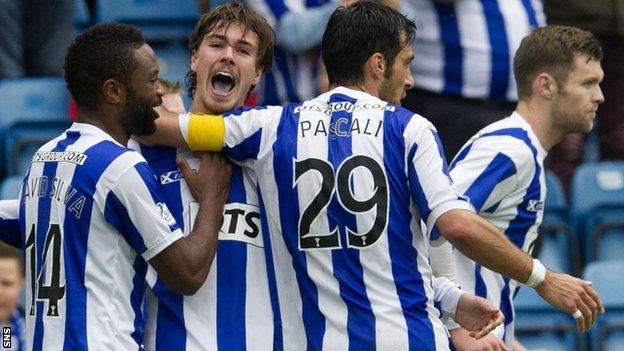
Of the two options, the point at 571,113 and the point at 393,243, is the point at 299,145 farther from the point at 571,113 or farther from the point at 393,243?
the point at 571,113

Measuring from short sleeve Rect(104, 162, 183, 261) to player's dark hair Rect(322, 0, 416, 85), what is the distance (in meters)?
0.79

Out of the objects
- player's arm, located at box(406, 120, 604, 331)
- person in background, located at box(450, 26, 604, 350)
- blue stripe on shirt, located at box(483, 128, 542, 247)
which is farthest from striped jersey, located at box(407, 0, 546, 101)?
player's arm, located at box(406, 120, 604, 331)

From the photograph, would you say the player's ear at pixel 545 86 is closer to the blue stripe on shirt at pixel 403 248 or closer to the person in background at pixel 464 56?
the person in background at pixel 464 56

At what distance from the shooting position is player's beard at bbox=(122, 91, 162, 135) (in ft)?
16.7

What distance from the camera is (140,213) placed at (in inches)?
195

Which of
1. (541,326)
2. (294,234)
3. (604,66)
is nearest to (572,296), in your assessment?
(294,234)

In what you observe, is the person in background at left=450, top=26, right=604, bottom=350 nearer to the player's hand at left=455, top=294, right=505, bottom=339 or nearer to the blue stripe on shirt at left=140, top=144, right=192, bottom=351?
the player's hand at left=455, top=294, right=505, bottom=339

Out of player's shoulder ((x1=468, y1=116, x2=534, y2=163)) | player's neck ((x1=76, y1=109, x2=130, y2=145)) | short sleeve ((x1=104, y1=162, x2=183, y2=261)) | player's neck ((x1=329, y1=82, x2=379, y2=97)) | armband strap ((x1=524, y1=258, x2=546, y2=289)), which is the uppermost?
player's neck ((x1=329, y1=82, x2=379, y2=97))

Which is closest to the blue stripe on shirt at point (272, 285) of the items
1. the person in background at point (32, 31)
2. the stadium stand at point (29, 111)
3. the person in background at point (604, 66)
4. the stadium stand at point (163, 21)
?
the stadium stand at point (29, 111)

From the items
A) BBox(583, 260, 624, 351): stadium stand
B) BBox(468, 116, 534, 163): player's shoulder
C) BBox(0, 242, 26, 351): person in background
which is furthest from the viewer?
BBox(583, 260, 624, 351): stadium stand

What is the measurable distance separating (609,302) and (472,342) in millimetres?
2703

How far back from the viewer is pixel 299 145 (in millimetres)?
5207

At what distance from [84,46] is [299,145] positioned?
77 centimetres

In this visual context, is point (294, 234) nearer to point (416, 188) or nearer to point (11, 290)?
point (416, 188)
